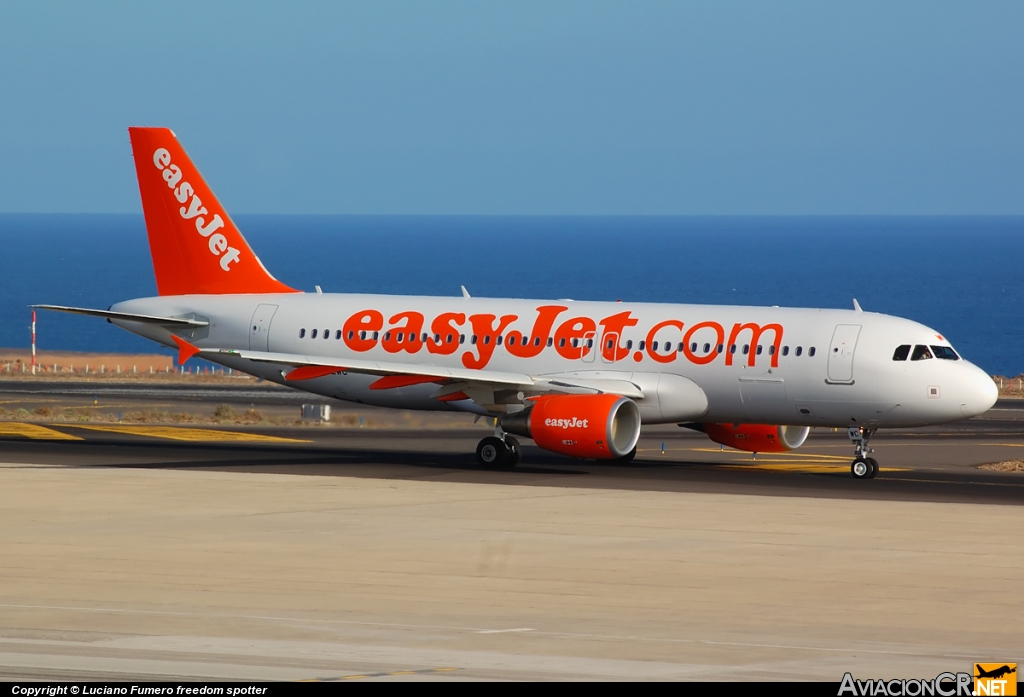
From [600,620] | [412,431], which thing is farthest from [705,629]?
[412,431]

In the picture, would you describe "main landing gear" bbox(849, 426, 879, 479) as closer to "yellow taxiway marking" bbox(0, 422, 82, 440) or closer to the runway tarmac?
the runway tarmac

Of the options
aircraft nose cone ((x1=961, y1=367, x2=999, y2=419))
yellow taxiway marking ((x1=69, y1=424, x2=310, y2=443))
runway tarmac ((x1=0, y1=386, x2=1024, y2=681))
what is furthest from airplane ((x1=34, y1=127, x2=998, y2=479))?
yellow taxiway marking ((x1=69, y1=424, x2=310, y2=443))

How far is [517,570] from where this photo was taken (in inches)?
1017

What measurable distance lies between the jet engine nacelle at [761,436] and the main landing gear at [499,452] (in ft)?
18.9

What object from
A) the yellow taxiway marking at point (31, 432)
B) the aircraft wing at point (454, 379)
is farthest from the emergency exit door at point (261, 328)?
the yellow taxiway marking at point (31, 432)

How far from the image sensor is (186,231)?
49875 millimetres

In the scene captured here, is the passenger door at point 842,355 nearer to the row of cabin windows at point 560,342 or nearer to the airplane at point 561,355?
the airplane at point 561,355

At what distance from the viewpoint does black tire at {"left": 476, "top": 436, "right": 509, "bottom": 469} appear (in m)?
43.3

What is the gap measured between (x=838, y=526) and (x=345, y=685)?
1742 cm

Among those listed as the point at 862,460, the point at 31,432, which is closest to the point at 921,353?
the point at 862,460

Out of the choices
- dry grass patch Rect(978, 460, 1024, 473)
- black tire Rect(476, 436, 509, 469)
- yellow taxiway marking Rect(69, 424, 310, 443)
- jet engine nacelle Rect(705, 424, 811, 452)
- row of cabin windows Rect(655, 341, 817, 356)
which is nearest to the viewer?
row of cabin windows Rect(655, 341, 817, 356)

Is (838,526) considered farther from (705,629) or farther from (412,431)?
(412,431)

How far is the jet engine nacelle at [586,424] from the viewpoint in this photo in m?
40.1

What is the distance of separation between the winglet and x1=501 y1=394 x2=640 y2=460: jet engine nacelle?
33.0 feet
